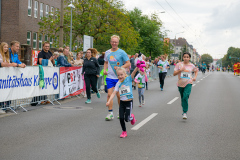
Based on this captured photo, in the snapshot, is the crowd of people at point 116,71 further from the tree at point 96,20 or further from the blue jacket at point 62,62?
the tree at point 96,20

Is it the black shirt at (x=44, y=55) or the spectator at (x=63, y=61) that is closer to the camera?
the black shirt at (x=44, y=55)

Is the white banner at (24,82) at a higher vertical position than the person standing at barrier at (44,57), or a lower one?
lower

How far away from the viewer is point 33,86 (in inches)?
440

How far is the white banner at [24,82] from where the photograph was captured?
9.72 metres

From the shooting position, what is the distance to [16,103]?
416 inches

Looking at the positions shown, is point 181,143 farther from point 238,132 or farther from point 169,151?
point 238,132

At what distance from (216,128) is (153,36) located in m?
55.8

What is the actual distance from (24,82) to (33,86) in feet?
1.82

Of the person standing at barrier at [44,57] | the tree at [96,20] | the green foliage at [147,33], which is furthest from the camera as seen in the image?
the green foliage at [147,33]

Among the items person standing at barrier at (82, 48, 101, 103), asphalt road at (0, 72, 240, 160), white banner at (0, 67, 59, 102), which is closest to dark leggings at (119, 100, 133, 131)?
asphalt road at (0, 72, 240, 160)

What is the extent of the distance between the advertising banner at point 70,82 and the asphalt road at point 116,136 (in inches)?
115

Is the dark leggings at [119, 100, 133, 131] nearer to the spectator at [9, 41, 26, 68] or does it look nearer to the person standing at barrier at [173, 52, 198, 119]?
the person standing at barrier at [173, 52, 198, 119]

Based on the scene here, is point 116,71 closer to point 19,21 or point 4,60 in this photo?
point 4,60

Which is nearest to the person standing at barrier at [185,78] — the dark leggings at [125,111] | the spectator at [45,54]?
the dark leggings at [125,111]
